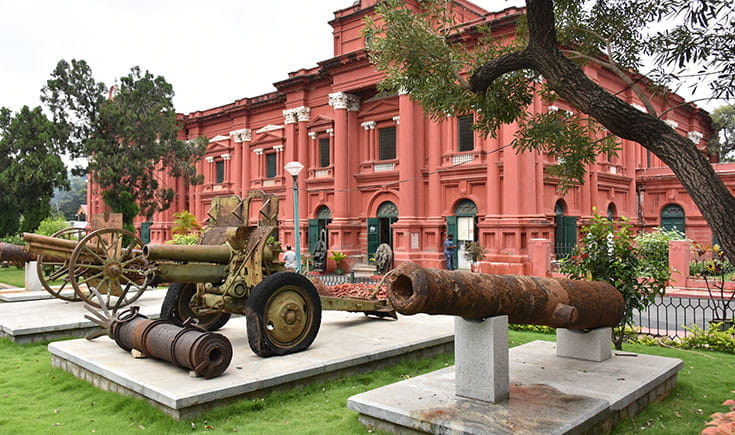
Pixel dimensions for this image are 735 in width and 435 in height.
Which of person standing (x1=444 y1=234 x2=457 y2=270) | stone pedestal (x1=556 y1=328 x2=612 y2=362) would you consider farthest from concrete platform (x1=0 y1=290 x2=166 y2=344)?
person standing (x1=444 y1=234 x2=457 y2=270)

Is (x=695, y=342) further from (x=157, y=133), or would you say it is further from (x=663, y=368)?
(x=157, y=133)

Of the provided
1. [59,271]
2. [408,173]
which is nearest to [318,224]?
[408,173]

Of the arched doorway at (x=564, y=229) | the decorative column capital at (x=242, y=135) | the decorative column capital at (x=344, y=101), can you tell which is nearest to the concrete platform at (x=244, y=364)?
the arched doorway at (x=564, y=229)

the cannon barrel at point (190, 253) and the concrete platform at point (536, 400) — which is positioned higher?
the cannon barrel at point (190, 253)

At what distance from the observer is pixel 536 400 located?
15.4 feet

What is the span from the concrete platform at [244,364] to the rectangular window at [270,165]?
2110 centimetres

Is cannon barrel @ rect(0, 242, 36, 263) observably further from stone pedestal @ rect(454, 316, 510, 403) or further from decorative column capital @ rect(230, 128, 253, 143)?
decorative column capital @ rect(230, 128, 253, 143)

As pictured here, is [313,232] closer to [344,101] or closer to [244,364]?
[344,101]

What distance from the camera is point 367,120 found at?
949 inches

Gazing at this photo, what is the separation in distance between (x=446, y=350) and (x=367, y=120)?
17.3m

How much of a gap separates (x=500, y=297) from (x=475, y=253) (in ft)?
49.0

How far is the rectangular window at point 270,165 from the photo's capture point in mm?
29328

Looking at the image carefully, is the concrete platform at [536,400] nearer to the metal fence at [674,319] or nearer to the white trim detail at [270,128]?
the metal fence at [674,319]

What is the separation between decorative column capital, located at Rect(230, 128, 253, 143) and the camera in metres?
30.2
